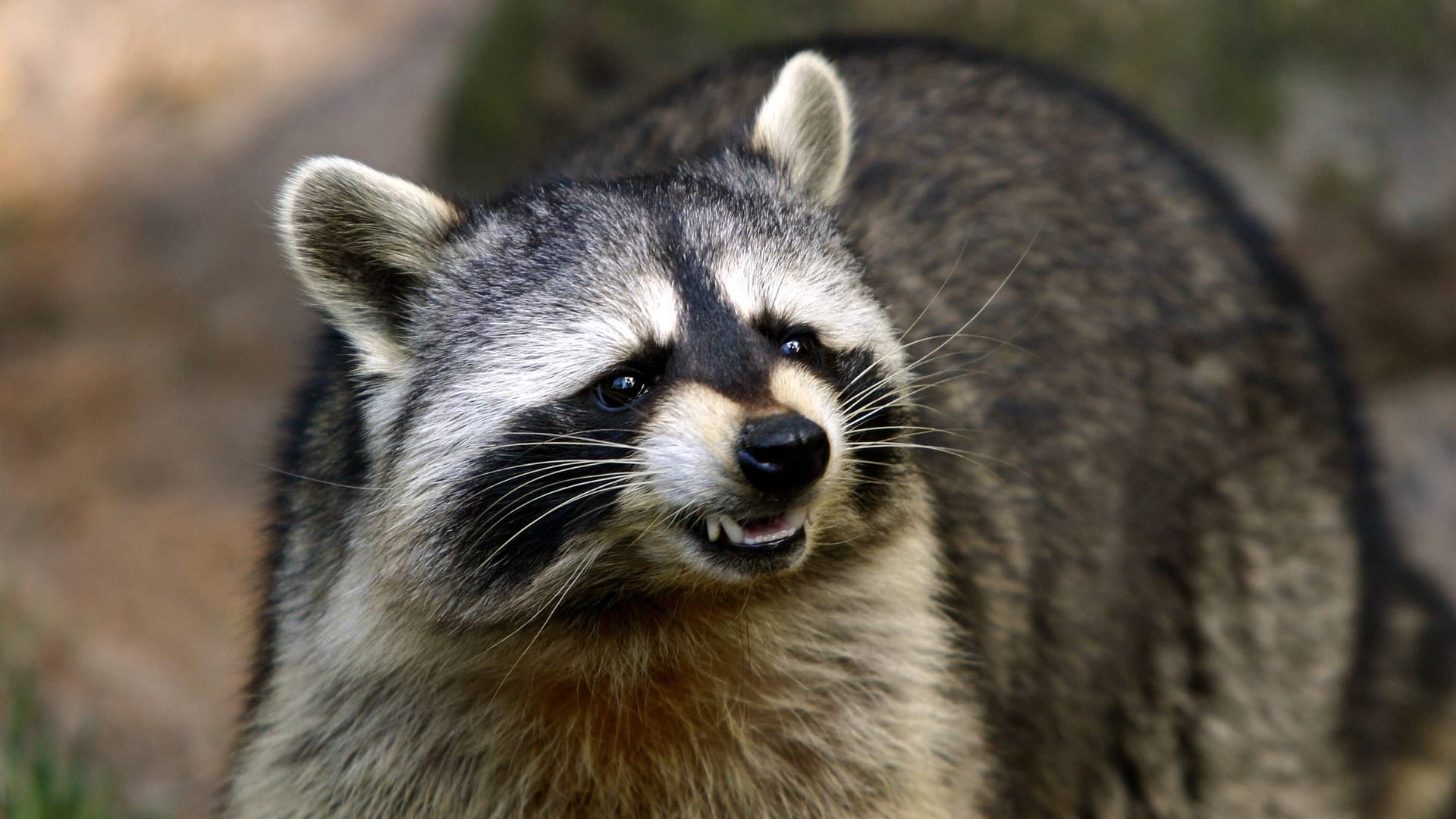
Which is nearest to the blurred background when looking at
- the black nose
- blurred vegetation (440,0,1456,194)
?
blurred vegetation (440,0,1456,194)

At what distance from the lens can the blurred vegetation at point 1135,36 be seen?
7.96 meters

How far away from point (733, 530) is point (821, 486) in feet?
0.71

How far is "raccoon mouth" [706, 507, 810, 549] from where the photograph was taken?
323 centimetres

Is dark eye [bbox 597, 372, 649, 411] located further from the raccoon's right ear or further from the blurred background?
the blurred background

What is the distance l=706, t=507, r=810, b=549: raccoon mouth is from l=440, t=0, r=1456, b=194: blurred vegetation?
4.94m

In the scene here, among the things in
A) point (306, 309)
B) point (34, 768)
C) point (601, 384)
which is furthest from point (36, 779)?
point (306, 309)

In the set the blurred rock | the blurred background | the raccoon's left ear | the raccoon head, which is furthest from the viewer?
the blurred rock

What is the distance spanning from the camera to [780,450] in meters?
3.02

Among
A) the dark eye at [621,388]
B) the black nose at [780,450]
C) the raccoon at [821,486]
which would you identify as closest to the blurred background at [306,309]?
the raccoon at [821,486]

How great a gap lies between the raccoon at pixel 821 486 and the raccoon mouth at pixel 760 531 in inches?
0.5

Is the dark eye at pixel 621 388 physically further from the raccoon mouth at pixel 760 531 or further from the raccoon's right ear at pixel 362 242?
the raccoon's right ear at pixel 362 242

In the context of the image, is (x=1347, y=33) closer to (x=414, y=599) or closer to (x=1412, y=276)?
(x=1412, y=276)

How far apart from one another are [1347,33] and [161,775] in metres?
6.93

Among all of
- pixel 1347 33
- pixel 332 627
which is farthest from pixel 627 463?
pixel 1347 33
